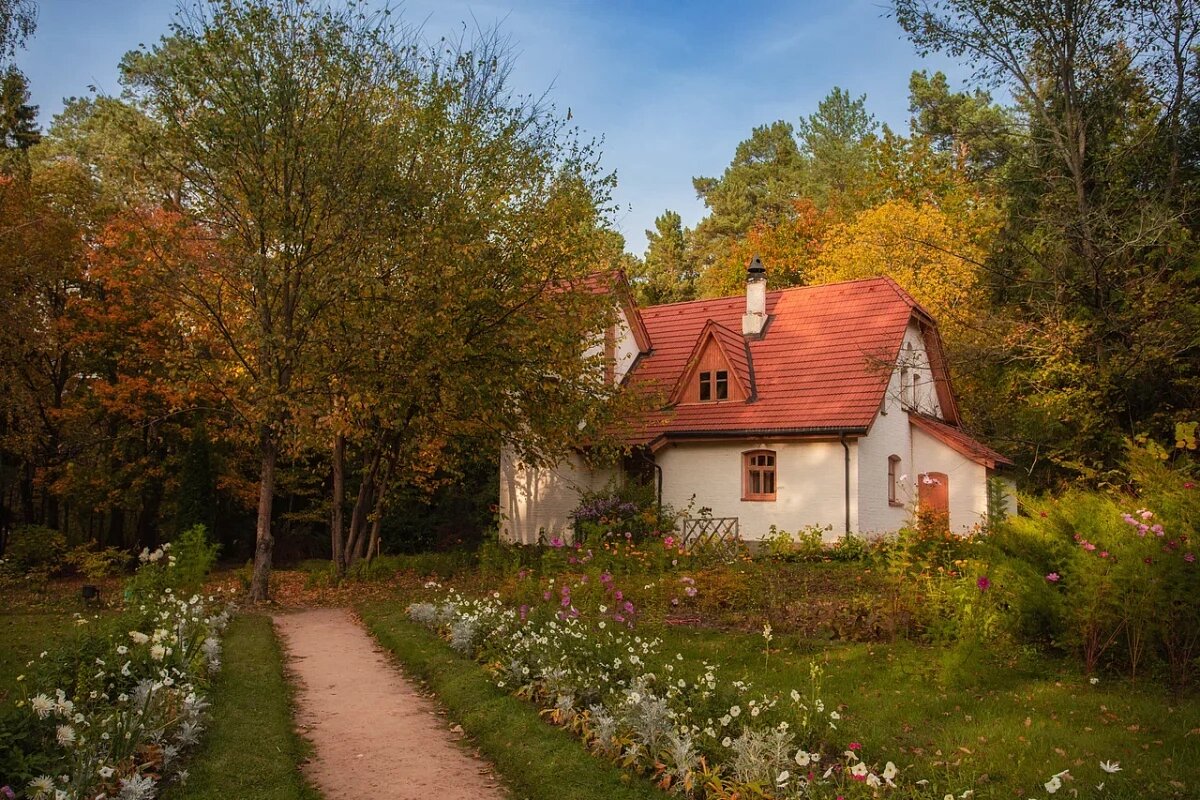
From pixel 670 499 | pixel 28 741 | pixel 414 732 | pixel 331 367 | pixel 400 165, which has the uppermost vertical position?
pixel 400 165

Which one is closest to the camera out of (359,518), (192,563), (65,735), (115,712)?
(65,735)

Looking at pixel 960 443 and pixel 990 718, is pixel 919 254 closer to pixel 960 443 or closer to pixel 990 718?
pixel 960 443

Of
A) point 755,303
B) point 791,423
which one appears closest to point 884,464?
point 791,423

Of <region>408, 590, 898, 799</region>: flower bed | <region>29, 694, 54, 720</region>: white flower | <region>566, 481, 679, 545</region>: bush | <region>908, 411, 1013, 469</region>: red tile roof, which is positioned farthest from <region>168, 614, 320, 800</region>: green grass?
<region>908, 411, 1013, 469</region>: red tile roof

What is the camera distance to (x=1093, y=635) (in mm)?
8492

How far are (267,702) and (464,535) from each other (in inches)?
842

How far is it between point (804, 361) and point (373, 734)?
1829 centimetres

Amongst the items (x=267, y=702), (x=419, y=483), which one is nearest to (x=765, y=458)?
(x=419, y=483)

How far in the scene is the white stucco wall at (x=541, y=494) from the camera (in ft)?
82.9

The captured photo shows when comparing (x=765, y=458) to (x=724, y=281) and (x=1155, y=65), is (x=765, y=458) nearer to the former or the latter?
(x=1155, y=65)

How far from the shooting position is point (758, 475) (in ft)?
74.6

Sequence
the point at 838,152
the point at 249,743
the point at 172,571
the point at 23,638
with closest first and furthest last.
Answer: the point at 249,743 < the point at 23,638 < the point at 172,571 < the point at 838,152

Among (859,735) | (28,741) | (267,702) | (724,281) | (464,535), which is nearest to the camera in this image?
(28,741)

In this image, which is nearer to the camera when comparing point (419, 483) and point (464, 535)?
point (419, 483)
